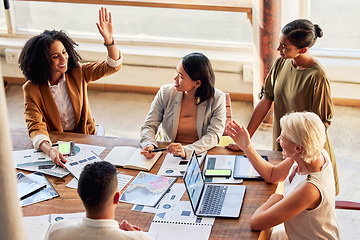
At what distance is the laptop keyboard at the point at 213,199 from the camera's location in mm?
2562

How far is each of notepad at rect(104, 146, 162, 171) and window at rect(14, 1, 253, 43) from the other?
2.84m

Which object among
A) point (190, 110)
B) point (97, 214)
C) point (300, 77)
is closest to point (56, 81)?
point (190, 110)

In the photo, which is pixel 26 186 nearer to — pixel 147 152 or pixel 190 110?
pixel 147 152

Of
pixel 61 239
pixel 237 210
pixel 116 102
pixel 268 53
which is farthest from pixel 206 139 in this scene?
pixel 116 102

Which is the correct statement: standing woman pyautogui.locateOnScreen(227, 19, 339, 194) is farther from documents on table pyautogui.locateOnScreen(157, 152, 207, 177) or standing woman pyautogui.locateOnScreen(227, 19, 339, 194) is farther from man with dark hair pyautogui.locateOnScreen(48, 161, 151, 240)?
man with dark hair pyautogui.locateOnScreen(48, 161, 151, 240)

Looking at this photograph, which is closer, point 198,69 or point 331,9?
point 198,69

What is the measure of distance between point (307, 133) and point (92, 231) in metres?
1.04

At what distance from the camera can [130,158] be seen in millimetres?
3045

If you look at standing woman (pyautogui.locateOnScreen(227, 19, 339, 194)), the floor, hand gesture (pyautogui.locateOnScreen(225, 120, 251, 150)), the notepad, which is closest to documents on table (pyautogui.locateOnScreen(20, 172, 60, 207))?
the notepad

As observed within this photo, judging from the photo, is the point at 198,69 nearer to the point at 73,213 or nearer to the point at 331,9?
the point at 73,213

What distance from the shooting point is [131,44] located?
584cm

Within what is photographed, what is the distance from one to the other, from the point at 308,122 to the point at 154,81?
3510mm

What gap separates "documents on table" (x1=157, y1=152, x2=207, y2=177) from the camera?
2.91 m

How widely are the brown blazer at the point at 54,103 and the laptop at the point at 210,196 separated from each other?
3.66ft
